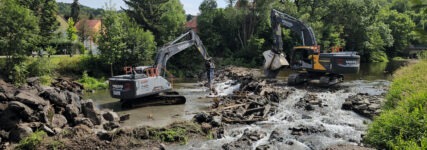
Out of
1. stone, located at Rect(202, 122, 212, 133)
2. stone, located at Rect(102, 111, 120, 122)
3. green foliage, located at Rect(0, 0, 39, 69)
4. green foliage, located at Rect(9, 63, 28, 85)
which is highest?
green foliage, located at Rect(0, 0, 39, 69)

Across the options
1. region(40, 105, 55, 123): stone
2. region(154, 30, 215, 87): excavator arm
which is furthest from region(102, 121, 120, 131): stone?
region(154, 30, 215, 87): excavator arm

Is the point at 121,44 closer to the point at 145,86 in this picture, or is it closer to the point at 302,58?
the point at 145,86

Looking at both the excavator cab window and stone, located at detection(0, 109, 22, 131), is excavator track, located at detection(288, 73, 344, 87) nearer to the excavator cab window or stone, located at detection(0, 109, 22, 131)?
the excavator cab window

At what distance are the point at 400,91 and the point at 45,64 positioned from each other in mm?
22471

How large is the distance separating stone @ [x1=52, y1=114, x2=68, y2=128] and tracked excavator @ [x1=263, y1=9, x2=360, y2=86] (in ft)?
51.2

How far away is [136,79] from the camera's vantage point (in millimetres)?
17953

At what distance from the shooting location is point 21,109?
494 inches

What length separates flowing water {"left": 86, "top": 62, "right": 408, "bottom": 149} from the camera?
12.0 m

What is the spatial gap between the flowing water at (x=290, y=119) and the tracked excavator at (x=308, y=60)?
→ 1553mm

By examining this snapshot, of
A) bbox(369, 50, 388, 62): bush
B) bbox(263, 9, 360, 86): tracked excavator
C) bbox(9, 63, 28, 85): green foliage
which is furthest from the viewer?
bbox(369, 50, 388, 62): bush

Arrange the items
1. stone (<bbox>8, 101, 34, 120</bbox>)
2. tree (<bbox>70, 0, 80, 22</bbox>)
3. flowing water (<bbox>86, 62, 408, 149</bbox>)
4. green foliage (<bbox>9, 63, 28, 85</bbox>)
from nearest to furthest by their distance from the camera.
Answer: flowing water (<bbox>86, 62, 408, 149</bbox>) → stone (<bbox>8, 101, 34, 120</bbox>) → green foliage (<bbox>9, 63, 28, 85</bbox>) → tree (<bbox>70, 0, 80, 22</bbox>)

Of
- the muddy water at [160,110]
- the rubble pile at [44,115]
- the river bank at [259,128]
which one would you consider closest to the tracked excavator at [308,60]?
the river bank at [259,128]

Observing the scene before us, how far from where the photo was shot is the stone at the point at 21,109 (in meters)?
12.5

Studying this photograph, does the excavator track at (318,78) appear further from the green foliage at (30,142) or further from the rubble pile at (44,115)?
the green foliage at (30,142)
